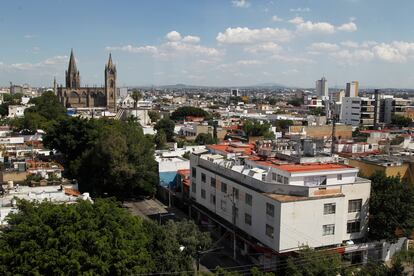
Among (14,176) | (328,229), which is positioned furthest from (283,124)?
(328,229)

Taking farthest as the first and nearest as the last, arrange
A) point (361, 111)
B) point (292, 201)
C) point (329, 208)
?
1. point (361, 111)
2. point (329, 208)
3. point (292, 201)

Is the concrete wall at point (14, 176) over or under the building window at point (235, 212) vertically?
over

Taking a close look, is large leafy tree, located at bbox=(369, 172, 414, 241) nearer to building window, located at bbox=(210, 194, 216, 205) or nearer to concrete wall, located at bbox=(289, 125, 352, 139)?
building window, located at bbox=(210, 194, 216, 205)

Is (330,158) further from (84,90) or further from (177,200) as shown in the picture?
(84,90)

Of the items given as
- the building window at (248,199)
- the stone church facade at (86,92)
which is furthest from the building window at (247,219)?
the stone church facade at (86,92)

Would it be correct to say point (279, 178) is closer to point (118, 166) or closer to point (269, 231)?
point (269, 231)

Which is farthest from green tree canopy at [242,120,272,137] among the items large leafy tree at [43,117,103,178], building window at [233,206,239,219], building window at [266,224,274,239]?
building window at [266,224,274,239]

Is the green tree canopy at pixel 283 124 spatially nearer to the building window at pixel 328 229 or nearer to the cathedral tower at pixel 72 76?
the building window at pixel 328 229
